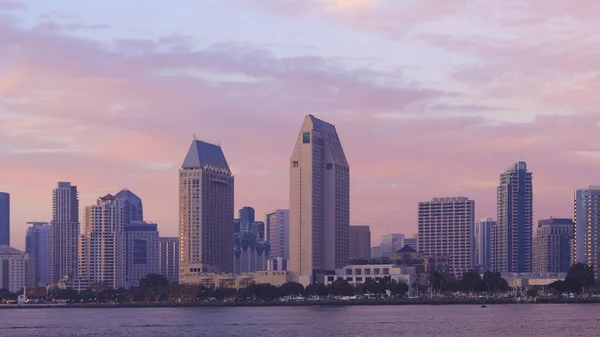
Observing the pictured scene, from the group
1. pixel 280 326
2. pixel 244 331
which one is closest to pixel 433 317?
pixel 280 326

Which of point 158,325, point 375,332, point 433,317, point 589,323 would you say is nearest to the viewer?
point 375,332

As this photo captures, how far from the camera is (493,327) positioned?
461 ft

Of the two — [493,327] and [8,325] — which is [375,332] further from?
[8,325]

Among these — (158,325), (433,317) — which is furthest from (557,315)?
(158,325)

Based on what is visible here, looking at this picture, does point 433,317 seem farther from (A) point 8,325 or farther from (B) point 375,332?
(A) point 8,325

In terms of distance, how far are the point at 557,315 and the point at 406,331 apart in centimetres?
4555

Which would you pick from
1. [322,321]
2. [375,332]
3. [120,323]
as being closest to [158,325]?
[120,323]

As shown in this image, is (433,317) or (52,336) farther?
(433,317)

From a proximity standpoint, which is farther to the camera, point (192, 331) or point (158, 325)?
point (158, 325)

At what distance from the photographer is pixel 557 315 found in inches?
6816

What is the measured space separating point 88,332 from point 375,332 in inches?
1479

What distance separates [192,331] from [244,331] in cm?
661

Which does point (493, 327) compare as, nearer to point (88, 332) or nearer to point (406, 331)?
point (406, 331)

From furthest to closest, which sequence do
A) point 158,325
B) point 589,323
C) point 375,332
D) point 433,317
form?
point 433,317, point 158,325, point 589,323, point 375,332
